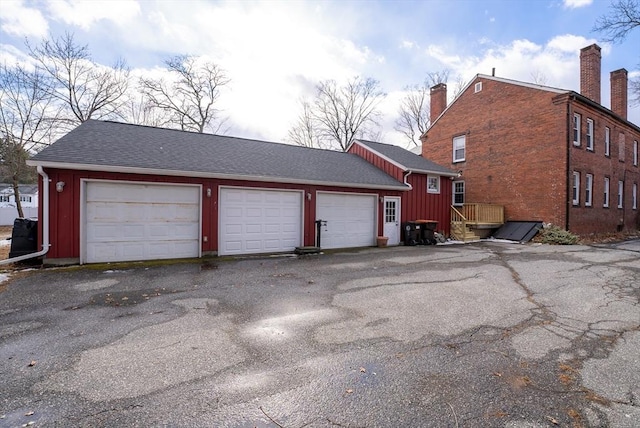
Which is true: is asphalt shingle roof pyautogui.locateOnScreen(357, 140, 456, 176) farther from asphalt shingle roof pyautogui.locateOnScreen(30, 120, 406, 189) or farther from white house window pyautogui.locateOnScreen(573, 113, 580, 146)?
white house window pyautogui.locateOnScreen(573, 113, 580, 146)

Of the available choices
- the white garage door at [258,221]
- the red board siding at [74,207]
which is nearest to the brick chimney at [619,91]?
the white garage door at [258,221]

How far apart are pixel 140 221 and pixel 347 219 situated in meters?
7.30

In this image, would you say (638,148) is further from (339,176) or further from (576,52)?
(339,176)

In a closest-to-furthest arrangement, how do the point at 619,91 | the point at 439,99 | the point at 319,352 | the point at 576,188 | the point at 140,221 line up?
1. the point at 319,352
2. the point at 140,221
3. the point at 576,188
4. the point at 619,91
5. the point at 439,99

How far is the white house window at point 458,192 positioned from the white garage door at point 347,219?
7.83 metres

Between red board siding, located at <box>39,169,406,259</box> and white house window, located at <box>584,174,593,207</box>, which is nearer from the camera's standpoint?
red board siding, located at <box>39,169,406,259</box>

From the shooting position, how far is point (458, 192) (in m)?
19.0

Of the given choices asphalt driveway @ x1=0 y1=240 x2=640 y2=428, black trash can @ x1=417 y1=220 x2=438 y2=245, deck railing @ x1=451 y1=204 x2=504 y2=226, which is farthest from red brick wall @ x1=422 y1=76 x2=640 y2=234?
asphalt driveway @ x1=0 y1=240 x2=640 y2=428

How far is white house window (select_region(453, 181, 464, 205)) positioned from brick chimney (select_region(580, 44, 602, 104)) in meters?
7.71

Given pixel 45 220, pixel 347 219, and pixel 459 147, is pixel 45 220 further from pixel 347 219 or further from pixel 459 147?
pixel 459 147

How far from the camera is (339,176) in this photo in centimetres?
1265

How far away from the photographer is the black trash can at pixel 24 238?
8.28 meters

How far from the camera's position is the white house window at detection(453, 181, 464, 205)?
1875 centimetres

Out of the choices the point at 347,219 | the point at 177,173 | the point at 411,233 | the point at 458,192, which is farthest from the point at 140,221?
the point at 458,192
